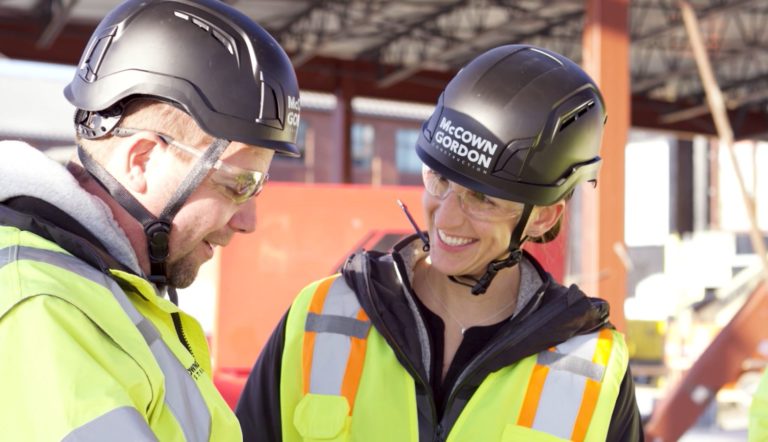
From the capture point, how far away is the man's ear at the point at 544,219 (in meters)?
2.55

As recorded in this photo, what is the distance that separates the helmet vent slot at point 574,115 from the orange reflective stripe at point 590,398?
0.55 m

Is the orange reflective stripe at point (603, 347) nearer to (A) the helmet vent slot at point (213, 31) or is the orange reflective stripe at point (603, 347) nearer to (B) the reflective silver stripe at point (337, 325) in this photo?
(B) the reflective silver stripe at point (337, 325)

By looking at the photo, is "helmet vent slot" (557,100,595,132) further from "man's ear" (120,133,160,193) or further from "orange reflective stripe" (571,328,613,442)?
"man's ear" (120,133,160,193)

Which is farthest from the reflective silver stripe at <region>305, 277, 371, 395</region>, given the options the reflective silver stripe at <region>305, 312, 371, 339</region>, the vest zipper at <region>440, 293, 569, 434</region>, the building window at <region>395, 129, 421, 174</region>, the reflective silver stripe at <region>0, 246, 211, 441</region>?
the building window at <region>395, 129, 421, 174</region>

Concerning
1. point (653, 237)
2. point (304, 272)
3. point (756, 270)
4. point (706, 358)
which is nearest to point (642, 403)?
point (706, 358)

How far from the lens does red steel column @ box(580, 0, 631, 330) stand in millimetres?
9953

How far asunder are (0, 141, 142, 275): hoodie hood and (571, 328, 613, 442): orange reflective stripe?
46.3 inches

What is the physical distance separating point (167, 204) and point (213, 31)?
0.35 metres

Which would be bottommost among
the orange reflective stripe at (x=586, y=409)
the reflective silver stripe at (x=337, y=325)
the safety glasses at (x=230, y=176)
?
the orange reflective stripe at (x=586, y=409)

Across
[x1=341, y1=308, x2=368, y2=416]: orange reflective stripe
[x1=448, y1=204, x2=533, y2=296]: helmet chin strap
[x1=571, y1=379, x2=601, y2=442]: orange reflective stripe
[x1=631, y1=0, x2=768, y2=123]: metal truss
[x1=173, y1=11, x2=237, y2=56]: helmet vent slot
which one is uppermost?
[x1=631, y1=0, x2=768, y2=123]: metal truss

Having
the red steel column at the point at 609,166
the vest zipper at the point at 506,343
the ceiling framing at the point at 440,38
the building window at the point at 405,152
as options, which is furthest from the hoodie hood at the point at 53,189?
the building window at the point at 405,152

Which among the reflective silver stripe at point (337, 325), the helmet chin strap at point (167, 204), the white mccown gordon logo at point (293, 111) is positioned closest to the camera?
the helmet chin strap at point (167, 204)

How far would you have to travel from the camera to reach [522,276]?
256 cm

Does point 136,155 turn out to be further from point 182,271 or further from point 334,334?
point 334,334
